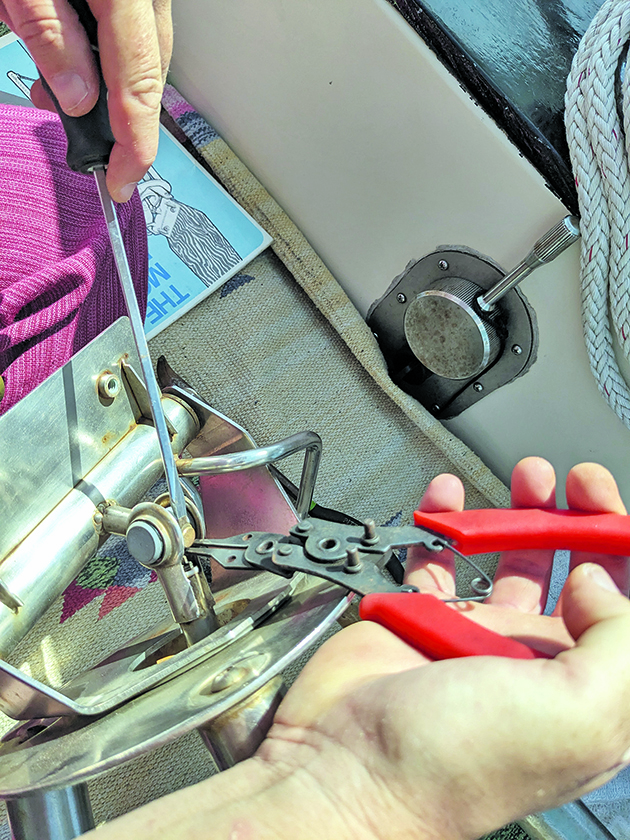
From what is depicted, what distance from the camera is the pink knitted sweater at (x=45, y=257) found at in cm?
58

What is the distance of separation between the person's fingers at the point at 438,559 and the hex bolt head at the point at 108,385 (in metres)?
0.29

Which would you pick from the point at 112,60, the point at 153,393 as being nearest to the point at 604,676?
the point at 153,393

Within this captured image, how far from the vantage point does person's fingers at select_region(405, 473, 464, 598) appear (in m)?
0.64

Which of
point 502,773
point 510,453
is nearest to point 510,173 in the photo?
point 510,453

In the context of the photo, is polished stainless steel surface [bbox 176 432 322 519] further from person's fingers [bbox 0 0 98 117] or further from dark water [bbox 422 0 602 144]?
dark water [bbox 422 0 602 144]

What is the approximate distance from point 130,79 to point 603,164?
1.39ft

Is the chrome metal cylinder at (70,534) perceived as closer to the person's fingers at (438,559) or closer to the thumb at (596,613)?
the person's fingers at (438,559)

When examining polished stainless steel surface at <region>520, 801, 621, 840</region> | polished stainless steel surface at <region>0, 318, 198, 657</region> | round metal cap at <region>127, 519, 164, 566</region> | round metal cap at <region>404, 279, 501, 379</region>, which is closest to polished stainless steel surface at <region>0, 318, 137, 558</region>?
polished stainless steel surface at <region>0, 318, 198, 657</region>

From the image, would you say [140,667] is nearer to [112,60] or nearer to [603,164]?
[112,60]

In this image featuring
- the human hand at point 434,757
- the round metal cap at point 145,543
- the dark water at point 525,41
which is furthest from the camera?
the dark water at point 525,41

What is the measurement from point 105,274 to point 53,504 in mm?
219

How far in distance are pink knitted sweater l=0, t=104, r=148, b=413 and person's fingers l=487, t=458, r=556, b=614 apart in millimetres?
417

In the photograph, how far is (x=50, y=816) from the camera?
0.49m

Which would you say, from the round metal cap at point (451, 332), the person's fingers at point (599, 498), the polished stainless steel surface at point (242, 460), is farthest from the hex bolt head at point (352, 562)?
the round metal cap at point (451, 332)
